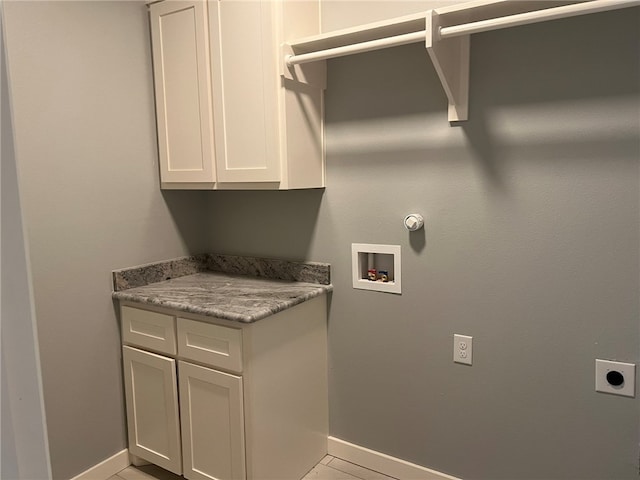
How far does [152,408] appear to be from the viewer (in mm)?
2145

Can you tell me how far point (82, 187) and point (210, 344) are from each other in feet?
2.82

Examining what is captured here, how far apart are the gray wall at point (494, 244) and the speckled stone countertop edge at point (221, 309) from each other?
0.20 meters

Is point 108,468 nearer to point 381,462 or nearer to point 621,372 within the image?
point 381,462

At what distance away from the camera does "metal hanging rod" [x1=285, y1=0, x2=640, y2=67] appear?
52.9 inches

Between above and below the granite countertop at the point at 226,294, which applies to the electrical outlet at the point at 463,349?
below

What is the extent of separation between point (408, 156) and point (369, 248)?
423mm

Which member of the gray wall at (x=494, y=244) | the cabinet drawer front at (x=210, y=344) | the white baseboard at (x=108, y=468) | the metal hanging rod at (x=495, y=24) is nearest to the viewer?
the metal hanging rod at (x=495, y=24)

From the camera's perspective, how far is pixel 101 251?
6.97 feet

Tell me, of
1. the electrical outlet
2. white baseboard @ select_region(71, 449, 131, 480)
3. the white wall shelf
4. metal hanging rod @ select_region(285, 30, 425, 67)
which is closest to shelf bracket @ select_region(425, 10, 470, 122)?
the white wall shelf

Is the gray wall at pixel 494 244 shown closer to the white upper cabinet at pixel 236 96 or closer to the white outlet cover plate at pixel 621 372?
the white outlet cover plate at pixel 621 372

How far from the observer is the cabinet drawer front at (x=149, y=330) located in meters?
2.03

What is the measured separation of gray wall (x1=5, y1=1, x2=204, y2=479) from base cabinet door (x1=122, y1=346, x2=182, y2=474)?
0.08 m

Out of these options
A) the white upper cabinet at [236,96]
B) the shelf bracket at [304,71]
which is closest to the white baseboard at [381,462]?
the white upper cabinet at [236,96]

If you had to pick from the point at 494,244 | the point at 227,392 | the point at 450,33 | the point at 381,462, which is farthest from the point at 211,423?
the point at 450,33
